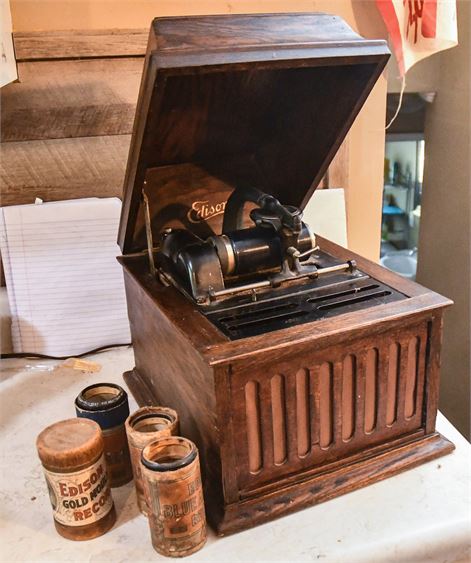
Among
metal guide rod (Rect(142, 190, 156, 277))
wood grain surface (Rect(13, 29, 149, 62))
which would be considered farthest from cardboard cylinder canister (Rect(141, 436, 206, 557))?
wood grain surface (Rect(13, 29, 149, 62))

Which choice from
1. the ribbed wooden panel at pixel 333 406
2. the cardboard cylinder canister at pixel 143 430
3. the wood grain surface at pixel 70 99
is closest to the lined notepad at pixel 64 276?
the wood grain surface at pixel 70 99

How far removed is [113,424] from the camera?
994 mm

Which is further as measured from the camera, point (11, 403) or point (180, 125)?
point (11, 403)

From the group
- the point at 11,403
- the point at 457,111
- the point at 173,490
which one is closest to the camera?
the point at 173,490

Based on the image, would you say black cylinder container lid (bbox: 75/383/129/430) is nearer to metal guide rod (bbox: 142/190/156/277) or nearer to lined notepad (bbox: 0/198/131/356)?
metal guide rod (bbox: 142/190/156/277)

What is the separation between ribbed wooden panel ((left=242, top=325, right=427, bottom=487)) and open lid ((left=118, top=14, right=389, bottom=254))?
0.42m

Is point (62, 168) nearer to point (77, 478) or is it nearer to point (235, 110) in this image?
point (235, 110)

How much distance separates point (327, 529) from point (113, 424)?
0.39 m

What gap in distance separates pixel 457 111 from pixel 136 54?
4.17 ft

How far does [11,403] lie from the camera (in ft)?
4.17

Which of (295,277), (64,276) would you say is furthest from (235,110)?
(64,276)

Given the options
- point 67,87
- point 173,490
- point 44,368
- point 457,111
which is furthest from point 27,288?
point 457,111

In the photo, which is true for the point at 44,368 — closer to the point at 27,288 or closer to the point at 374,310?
the point at 27,288

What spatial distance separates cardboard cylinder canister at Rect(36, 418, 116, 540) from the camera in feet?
2.78
